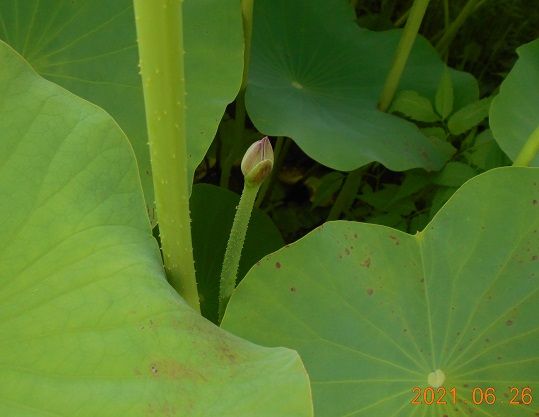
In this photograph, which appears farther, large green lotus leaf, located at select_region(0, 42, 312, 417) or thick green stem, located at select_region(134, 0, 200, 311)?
large green lotus leaf, located at select_region(0, 42, 312, 417)

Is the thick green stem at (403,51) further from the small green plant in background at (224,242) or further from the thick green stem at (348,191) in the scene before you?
the thick green stem at (348,191)

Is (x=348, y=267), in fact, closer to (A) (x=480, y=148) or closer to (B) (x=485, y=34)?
(A) (x=480, y=148)

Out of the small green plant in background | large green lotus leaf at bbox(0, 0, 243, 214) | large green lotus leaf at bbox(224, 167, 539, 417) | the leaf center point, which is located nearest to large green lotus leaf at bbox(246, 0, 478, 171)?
the small green plant in background

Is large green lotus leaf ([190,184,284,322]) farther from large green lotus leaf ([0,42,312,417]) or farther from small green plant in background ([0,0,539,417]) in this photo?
large green lotus leaf ([0,42,312,417])

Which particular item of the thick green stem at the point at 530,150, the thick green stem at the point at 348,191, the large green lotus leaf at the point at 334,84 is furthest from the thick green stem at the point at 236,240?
the thick green stem at the point at 348,191

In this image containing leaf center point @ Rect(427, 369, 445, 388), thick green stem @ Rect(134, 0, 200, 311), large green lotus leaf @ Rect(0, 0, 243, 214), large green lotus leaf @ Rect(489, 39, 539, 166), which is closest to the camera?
thick green stem @ Rect(134, 0, 200, 311)

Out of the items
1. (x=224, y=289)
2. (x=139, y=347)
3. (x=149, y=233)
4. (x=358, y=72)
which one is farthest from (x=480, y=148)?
(x=139, y=347)
